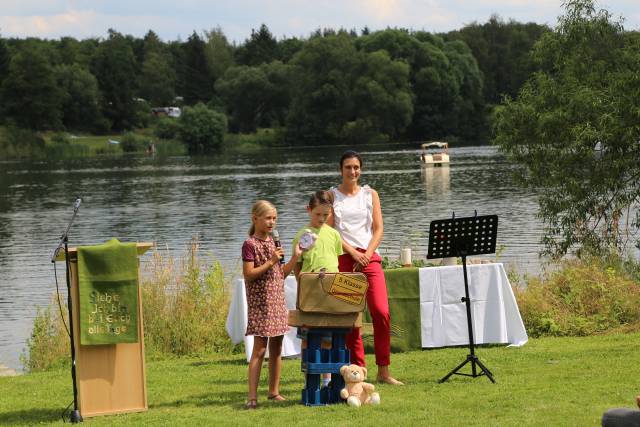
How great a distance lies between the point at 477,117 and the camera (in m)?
132

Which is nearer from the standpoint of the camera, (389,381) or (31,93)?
(389,381)

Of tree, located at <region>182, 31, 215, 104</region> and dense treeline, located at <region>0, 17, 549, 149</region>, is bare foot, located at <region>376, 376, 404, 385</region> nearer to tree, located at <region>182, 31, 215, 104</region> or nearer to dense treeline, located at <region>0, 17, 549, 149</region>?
dense treeline, located at <region>0, 17, 549, 149</region>

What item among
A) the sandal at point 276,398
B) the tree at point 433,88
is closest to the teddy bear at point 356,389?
the sandal at point 276,398

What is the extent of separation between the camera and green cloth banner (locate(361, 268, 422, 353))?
11.7 metres

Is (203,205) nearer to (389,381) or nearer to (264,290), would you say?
(389,381)

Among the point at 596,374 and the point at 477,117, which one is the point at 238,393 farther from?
the point at 477,117

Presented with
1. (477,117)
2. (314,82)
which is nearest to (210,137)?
(314,82)

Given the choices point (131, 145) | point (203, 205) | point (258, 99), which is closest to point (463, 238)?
point (203, 205)

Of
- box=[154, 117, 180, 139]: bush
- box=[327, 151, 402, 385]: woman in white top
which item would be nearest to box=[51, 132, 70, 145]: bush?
box=[154, 117, 180, 139]: bush

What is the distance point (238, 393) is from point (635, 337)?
4.34 meters

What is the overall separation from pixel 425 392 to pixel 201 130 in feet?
373

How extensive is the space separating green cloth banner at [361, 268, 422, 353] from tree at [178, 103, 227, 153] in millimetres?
109944

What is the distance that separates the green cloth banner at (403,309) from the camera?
38.4ft

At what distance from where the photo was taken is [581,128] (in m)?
22.3
